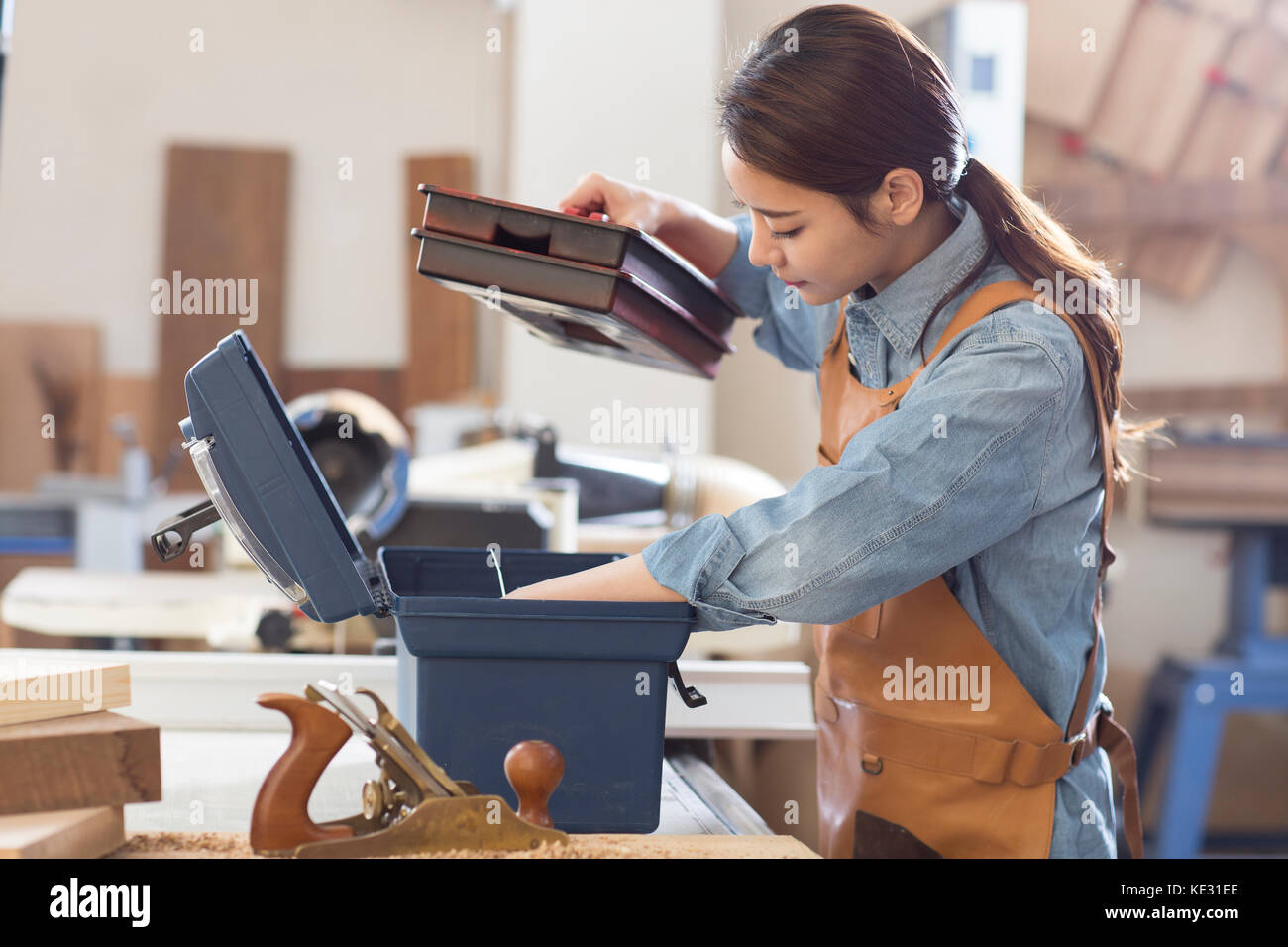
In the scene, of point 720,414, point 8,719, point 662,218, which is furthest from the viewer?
point 720,414

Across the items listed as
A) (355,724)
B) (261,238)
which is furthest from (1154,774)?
(261,238)

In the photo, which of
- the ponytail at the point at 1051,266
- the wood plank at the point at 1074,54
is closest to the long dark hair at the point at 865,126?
the ponytail at the point at 1051,266

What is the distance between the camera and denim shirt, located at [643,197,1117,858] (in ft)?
3.42

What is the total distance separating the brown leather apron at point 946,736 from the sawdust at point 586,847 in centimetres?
24

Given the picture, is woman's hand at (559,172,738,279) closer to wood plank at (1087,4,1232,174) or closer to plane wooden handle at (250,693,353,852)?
plane wooden handle at (250,693,353,852)

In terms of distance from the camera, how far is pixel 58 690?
1029 millimetres

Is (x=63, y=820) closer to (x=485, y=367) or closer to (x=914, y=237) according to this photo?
(x=914, y=237)

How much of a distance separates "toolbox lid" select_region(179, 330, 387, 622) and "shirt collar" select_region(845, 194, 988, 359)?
614 millimetres

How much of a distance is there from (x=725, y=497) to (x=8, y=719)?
1.51 meters

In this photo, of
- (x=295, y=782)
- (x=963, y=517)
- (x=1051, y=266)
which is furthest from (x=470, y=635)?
(x=1051, y=266)

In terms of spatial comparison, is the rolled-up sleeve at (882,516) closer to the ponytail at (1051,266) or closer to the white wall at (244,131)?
the ponytail at (1051,266)

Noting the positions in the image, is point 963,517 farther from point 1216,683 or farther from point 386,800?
point 1216,683

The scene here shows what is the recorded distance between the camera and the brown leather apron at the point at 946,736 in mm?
1222
